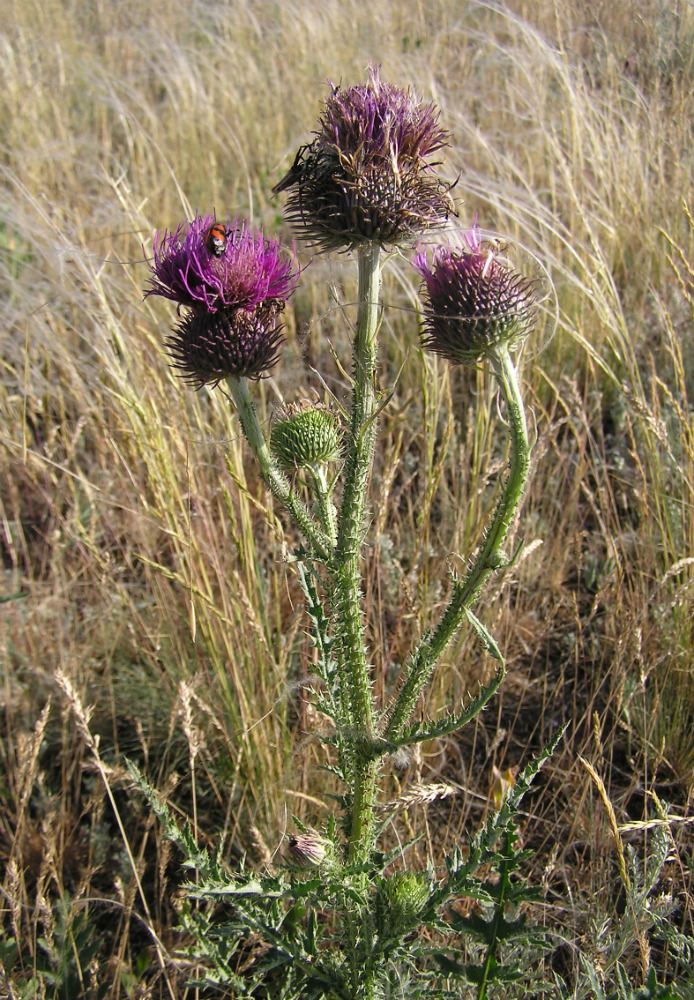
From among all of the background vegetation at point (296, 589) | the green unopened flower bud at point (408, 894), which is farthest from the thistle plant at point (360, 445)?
the background vegetation at point (296, 589)

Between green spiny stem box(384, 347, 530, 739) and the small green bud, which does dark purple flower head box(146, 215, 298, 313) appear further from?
the small green bud

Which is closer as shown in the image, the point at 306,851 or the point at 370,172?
the point at 370,172

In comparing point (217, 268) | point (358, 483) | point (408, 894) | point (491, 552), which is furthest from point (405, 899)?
point (217, 268)

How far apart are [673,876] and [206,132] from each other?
5.51 meters

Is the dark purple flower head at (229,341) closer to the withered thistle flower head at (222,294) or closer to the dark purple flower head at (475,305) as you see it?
the withered thistle flower head at (222,294)

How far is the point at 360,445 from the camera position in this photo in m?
1.36

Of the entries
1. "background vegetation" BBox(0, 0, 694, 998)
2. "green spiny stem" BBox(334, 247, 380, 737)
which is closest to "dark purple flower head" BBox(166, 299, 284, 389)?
"background vegetation" BBox(0, 0, 694, 998)

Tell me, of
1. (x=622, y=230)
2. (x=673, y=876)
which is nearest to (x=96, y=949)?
(x=673, y=876)

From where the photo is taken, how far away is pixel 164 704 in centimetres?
262

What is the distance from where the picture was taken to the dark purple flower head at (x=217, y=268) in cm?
144

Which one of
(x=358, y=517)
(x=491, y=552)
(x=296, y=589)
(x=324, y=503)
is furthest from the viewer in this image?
(x=296, y=589)

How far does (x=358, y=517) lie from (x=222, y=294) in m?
0.54

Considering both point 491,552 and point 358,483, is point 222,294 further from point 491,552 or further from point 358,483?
point 491,552

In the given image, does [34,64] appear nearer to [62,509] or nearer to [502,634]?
[62,509]
